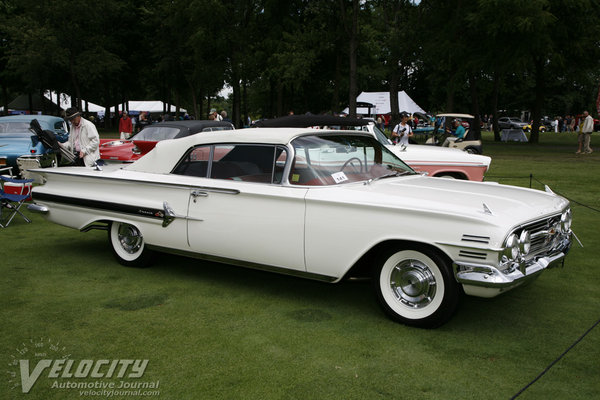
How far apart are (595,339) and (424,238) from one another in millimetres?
1462

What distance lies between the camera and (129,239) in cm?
580

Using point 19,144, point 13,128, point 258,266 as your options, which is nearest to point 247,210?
point 258,266

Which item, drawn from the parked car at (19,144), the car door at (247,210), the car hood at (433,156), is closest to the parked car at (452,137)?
the car hood at (433,156)

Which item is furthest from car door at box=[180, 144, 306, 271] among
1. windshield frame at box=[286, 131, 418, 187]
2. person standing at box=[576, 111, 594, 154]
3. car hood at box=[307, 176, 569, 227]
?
person standing at box=[576, 111, 594, 154]

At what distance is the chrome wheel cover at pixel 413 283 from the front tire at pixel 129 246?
8.88 ft

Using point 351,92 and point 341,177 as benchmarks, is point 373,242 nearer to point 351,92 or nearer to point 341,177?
point 341,177

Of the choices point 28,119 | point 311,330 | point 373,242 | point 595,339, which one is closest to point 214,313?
point 311,330

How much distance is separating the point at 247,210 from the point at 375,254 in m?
1.16

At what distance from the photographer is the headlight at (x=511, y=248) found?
147 inches

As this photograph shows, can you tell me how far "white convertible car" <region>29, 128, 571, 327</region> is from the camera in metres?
3.91

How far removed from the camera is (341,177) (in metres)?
4.68

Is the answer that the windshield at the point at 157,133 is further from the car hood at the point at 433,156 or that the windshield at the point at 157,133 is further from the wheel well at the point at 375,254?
the wheel well at the point at 375,254

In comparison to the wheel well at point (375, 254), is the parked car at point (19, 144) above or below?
above

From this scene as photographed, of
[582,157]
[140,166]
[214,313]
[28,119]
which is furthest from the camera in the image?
[582,157]
